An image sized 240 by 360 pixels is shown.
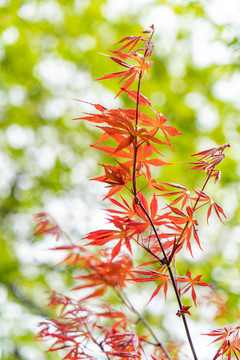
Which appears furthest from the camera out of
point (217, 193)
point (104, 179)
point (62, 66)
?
point (62, 66)

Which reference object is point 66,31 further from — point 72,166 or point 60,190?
point 60,190

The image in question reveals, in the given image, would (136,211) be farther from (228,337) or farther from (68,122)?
(68,122)

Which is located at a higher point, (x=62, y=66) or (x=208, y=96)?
(x=62, y=66)

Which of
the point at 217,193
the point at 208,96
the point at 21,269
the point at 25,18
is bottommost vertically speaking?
the point at 21,269

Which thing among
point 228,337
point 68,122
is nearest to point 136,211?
point 228,337

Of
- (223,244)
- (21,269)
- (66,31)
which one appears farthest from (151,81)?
(21,269)

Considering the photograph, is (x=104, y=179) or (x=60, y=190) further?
(x=60, y=190)

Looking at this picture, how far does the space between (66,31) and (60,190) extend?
1186mm

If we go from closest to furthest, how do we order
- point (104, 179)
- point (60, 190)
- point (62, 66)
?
1. point (104, 179)
2. point (60, 190)
3. point (62, 66)

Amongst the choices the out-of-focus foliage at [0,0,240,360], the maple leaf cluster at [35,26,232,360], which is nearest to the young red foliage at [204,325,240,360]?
the maple leaf cluster at [35,26,232,360]

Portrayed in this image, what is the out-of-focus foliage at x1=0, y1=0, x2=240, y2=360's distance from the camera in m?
2.30

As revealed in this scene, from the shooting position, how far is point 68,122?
114 inches

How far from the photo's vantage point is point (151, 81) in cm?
251

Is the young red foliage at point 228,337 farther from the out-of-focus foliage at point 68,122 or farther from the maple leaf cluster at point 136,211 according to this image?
the out-of-focus foliage at point 68,122
